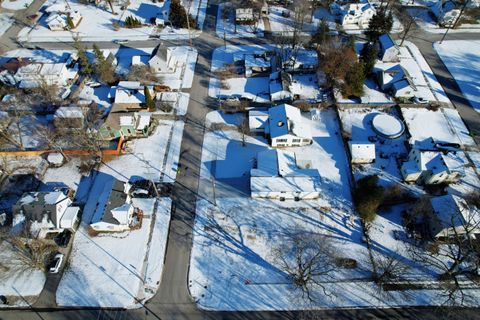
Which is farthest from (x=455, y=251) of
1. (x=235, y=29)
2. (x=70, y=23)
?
(x=70, y=23)

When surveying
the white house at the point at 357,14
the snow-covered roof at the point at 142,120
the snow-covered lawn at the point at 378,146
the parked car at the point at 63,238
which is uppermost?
the white house at the point at 357,14

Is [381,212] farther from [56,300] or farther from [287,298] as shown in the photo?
[56,300]

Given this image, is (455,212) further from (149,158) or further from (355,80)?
(149,158)

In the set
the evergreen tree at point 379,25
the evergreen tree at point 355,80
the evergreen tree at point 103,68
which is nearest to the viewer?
the evergreen tree at point 355,80

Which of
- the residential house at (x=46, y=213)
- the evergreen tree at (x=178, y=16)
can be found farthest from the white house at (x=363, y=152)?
the evergreen tree at (x=178, y=16)

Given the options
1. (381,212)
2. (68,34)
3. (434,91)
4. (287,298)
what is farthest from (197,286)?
(68,34)

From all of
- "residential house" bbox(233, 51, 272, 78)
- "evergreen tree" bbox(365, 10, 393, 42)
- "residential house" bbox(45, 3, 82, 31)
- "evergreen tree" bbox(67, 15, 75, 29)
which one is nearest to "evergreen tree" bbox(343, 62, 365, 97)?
"residential house" bbox(233, 51, 272, 78)

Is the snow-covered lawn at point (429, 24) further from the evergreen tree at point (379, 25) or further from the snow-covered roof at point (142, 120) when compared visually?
the snow-covered roof at point (142, 120)
